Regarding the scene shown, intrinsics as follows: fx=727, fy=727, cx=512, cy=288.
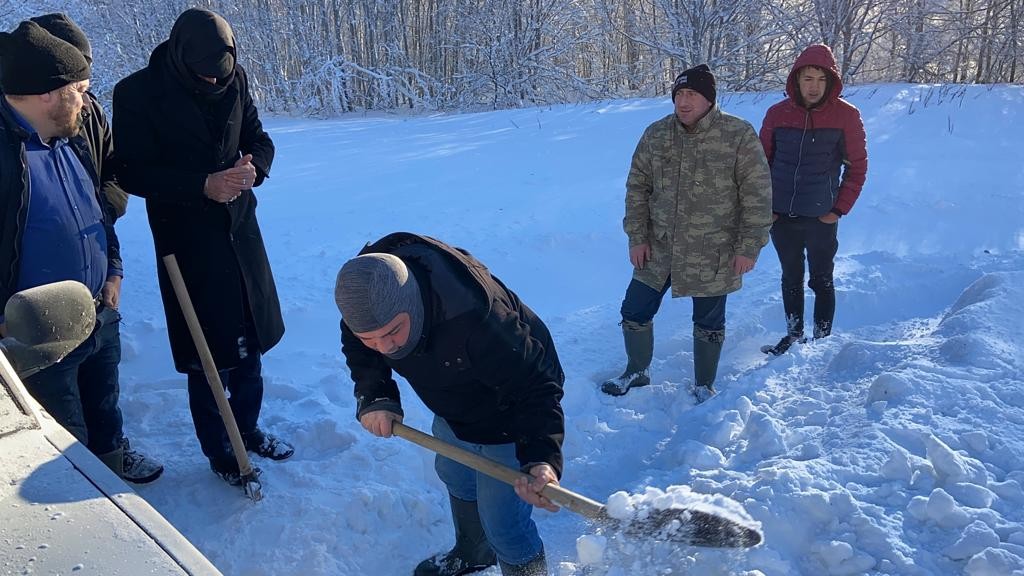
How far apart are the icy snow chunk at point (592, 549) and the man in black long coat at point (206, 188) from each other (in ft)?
5.65

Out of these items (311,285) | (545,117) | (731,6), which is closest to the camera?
(311,285)

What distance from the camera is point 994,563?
2.39m

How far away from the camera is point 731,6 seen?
44.0ft

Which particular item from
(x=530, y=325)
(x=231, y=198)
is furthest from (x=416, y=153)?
(x=530, y=325)

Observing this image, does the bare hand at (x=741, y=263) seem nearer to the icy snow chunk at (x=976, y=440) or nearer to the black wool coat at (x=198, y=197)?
the icy snow chunk at (x=976, y=440)

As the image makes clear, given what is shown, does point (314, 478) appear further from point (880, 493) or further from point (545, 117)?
Result: point (545, 117)

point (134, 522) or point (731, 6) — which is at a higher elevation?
point (731, 6)

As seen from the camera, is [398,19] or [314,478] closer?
[314,478]

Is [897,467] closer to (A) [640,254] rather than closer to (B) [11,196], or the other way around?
(A) [640,254]

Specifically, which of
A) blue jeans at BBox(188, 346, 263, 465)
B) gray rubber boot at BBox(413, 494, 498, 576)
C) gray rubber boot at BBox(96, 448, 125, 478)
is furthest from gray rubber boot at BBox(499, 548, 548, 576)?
gray rubber boot at BBox(96, 448, 125, 478)

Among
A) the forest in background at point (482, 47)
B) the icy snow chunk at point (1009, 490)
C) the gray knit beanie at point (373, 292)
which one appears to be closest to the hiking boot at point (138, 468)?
the gray knit beanie at point (373, 292)

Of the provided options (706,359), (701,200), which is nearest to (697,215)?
(701,200)

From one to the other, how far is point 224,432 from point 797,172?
3491 mm

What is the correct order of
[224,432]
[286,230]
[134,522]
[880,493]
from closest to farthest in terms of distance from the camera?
[134,522]
[880,493]
[224,432]
[286,230]
